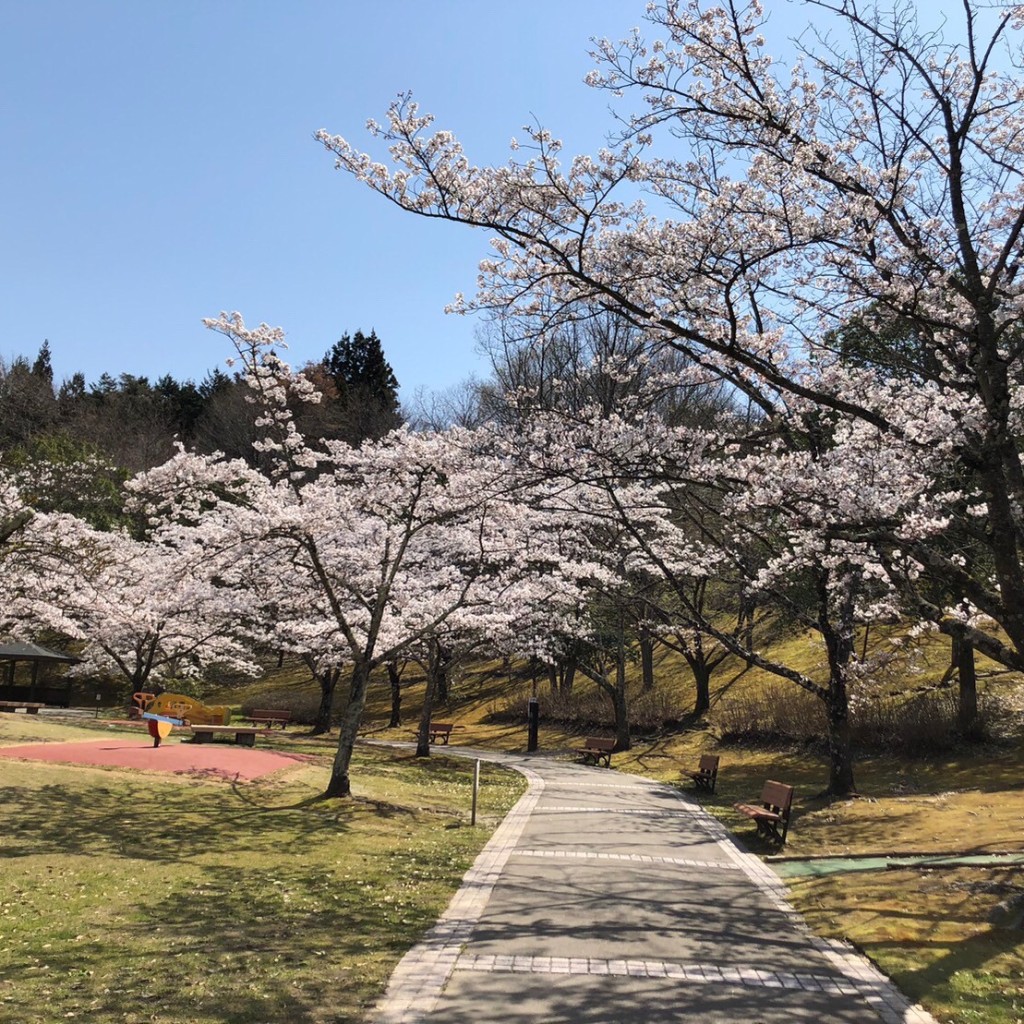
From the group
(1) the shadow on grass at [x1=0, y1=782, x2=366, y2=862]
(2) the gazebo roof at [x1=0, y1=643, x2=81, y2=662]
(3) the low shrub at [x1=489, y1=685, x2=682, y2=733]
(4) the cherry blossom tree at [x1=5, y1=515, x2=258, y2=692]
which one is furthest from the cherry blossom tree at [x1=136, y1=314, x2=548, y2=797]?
(2) the gazebo roof at [x1=0, y1=643, x2=81, y2=662]

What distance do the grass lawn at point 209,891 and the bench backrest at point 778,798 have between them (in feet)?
13.0

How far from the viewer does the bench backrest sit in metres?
11.0

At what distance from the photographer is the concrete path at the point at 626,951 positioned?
16.4 ft

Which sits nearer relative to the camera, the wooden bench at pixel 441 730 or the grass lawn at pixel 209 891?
the grass lawn at pixel 209 891

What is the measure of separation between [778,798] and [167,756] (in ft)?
35.7

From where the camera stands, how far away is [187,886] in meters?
7.55

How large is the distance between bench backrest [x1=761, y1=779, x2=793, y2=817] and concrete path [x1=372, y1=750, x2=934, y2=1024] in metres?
0.98

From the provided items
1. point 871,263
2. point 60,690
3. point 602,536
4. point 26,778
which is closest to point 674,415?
point 602,536

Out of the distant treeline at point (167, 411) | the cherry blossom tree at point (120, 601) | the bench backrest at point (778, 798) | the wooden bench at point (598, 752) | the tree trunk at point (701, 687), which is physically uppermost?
the distant treeline at point (167, 411)

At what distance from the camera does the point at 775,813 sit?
1180 cm

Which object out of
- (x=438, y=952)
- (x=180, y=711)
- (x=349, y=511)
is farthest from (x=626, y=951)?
(x=180, y=711)

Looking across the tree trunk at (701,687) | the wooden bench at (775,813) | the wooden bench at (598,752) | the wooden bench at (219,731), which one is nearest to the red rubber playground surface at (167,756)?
the wooden bench at (219,731)

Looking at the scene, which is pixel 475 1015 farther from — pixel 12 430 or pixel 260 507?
pixel 12 430

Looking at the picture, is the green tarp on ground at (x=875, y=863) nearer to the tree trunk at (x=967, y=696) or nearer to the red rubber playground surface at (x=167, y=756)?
the red rubber playground surface at (x=167, y=756)
